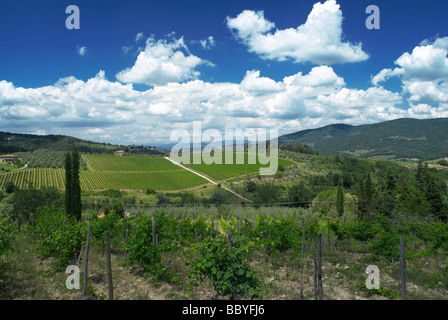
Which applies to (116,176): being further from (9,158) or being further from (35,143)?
(35,143)

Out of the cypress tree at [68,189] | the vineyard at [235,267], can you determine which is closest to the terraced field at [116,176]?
the cypress tree at [68,189]

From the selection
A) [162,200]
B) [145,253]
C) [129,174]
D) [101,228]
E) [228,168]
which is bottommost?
[162,200]

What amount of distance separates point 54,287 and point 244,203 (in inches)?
1975

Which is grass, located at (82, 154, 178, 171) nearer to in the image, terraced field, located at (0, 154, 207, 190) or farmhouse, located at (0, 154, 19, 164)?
terraced field, located at (0, 154, 207, 190)

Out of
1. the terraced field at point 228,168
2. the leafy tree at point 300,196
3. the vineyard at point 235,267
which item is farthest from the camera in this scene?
the terraced field at point 228,168

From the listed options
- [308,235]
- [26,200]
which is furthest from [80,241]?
[26,200]

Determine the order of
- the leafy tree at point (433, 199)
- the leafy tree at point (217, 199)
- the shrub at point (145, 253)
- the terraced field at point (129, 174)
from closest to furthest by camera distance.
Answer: the shrub at point (145, 253), the leafy tree at point (433, 199), the leafy tree at point (217, 199), the terraced field at point (129, 174)

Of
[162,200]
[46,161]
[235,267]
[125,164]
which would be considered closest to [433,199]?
[235,267]

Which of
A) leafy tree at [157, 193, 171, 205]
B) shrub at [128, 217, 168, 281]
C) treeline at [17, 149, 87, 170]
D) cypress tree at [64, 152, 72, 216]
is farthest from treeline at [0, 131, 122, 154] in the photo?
shrub at [128, 217, 168, 281]

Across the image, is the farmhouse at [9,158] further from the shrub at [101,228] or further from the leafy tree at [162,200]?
the shrub at [101,228]

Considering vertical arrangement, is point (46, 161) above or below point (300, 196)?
above

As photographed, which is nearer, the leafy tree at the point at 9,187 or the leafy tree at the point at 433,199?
the leafy tree at the point at 433,199

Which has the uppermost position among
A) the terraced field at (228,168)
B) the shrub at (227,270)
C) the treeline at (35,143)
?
the treeline at (35,143)
